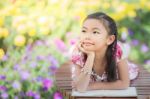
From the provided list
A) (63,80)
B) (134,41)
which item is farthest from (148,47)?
(63,80)

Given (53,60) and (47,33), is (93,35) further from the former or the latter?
(47,33)

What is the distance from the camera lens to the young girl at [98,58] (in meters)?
2.16

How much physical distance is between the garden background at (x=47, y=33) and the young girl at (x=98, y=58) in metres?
1.34

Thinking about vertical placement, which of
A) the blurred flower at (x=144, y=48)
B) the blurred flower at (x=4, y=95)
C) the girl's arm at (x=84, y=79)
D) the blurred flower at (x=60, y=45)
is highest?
the blurred flower at (x=144, y=48)

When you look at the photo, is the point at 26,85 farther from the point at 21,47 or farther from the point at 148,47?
the point at 148,47

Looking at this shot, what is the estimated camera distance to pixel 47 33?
4.30 meters

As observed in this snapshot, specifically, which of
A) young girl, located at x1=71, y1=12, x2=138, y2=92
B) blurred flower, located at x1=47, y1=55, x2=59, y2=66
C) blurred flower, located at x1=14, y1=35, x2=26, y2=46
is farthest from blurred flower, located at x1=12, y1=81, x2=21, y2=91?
young girl, located at x1=71, y1=12, x2=138, y2=92

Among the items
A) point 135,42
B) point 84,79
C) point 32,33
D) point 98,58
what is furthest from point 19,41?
point 84,79

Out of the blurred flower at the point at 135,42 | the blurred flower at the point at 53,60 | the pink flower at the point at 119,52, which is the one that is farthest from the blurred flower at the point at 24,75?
the pink flower at the point at 119,52

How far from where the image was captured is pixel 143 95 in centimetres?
225

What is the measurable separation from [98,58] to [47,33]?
2024 mm

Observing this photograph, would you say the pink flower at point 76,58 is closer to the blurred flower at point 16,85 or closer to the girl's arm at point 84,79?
the girl's arm at point 84,79

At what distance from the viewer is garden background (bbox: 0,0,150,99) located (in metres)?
3.80

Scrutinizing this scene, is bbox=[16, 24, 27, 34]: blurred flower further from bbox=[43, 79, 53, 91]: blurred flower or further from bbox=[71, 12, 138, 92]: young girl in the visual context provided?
bbox=[71, 12, 138, 92]: young girl
